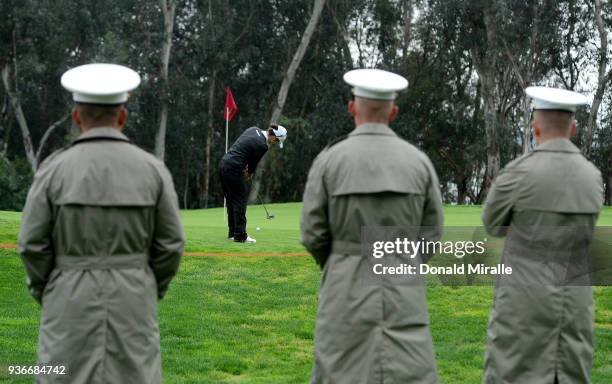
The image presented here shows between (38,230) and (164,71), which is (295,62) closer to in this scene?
(164,71)

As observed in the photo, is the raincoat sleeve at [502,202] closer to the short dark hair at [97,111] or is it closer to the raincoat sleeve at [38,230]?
the short dark hair at [97,111]

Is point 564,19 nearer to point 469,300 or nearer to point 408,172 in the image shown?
point 469,300

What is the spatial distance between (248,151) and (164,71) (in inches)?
1112

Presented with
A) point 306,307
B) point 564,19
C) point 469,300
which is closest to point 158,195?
point 306,307

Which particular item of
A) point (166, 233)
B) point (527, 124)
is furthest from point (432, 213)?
point (527, 124)

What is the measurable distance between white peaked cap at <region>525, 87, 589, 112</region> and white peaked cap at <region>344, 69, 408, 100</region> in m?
0.90

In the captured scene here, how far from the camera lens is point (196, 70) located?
143ft

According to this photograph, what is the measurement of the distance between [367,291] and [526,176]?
1.21m

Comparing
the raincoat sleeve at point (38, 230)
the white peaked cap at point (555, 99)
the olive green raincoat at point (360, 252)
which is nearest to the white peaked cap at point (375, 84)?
the olive green raincoat at point (360, 252)

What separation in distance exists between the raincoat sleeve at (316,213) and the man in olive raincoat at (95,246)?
0.78 meters

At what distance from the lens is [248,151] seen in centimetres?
1339

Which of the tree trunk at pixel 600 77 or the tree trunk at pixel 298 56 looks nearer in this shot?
the tree trunk at pixel 600 77

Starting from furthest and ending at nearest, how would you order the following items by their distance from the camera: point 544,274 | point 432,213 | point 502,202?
point 502,202
point 544,274
point 432,213

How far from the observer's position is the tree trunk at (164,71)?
133ft
